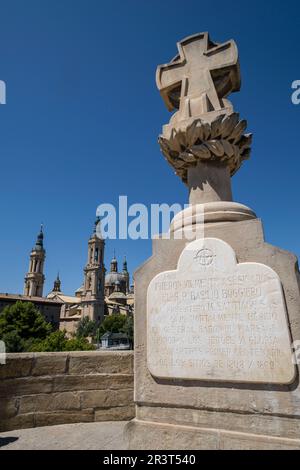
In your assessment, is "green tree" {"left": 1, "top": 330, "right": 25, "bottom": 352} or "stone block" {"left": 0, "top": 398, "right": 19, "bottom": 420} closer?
"stone block" {"left": 0, "top": 398, "right": 19, "bottom": 420}

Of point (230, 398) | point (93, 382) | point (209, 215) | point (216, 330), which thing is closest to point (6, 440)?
point (93, 382)

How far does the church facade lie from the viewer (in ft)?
234

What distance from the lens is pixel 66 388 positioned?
385 cm

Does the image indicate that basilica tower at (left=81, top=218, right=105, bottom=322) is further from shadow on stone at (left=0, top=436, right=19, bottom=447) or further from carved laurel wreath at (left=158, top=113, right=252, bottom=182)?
shadow on stone at (left=0, top=436, right=19, bottom=447)

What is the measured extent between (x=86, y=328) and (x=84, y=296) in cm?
1198

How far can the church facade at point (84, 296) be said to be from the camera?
71250 millimetres

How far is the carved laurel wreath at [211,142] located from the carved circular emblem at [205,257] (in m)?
1.33

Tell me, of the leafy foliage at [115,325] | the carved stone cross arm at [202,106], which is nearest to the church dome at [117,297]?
the leafy foliage at [115,325]

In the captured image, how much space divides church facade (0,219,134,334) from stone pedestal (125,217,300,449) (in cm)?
6700

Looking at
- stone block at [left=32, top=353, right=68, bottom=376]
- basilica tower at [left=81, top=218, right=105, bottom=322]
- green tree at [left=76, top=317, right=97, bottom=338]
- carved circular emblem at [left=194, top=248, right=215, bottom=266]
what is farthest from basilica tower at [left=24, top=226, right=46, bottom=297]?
carved circular emblem at [left=194, top=248, right=215, bottom=266]

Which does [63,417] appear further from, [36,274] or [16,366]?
[36,274]
